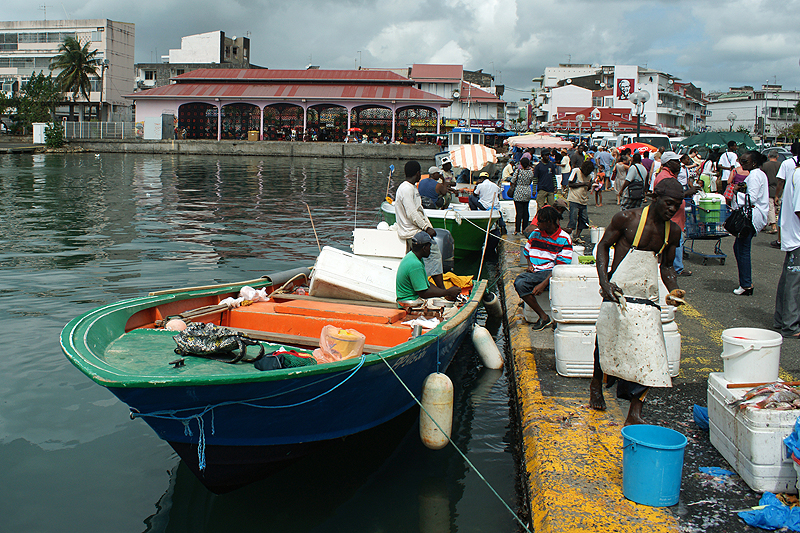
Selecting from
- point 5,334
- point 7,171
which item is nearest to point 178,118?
point 7,171

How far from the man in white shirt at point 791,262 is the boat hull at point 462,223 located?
25.3 feet

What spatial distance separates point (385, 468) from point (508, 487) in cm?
115

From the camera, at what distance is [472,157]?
20953 mm

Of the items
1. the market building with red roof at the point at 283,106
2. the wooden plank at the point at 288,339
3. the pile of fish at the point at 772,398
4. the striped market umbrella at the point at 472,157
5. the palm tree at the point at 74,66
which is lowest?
the wooden plank at the point at 288,339

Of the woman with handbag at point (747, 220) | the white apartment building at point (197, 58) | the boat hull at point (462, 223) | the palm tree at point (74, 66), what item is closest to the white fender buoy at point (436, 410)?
the woman with handbag at point (747, 220)

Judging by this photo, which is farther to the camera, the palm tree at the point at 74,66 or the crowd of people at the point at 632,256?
the palm tree at the point at 74,66

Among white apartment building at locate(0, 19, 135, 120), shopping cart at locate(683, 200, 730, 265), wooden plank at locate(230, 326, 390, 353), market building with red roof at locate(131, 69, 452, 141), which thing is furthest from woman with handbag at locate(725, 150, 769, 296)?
white apartment building at locate(0, 19, 135, 120)

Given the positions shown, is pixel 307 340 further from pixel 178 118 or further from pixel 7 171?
pixel 178 118

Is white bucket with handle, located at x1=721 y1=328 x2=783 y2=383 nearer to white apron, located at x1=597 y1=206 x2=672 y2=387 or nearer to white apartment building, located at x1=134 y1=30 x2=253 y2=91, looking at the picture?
white apron, located at x1=597 y1=206 x2=672 y2=387

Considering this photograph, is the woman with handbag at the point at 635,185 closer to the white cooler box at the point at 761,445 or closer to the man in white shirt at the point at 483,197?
the man in white shirt at the point at 483,197

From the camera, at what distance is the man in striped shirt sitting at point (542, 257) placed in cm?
740

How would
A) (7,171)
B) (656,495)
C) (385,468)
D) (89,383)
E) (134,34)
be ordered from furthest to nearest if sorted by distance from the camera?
(134,34) → (7,171) → (89,383) → (385,468) → (656,495)

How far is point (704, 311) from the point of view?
8.00 m

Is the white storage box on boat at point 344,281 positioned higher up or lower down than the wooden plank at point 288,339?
higher up
